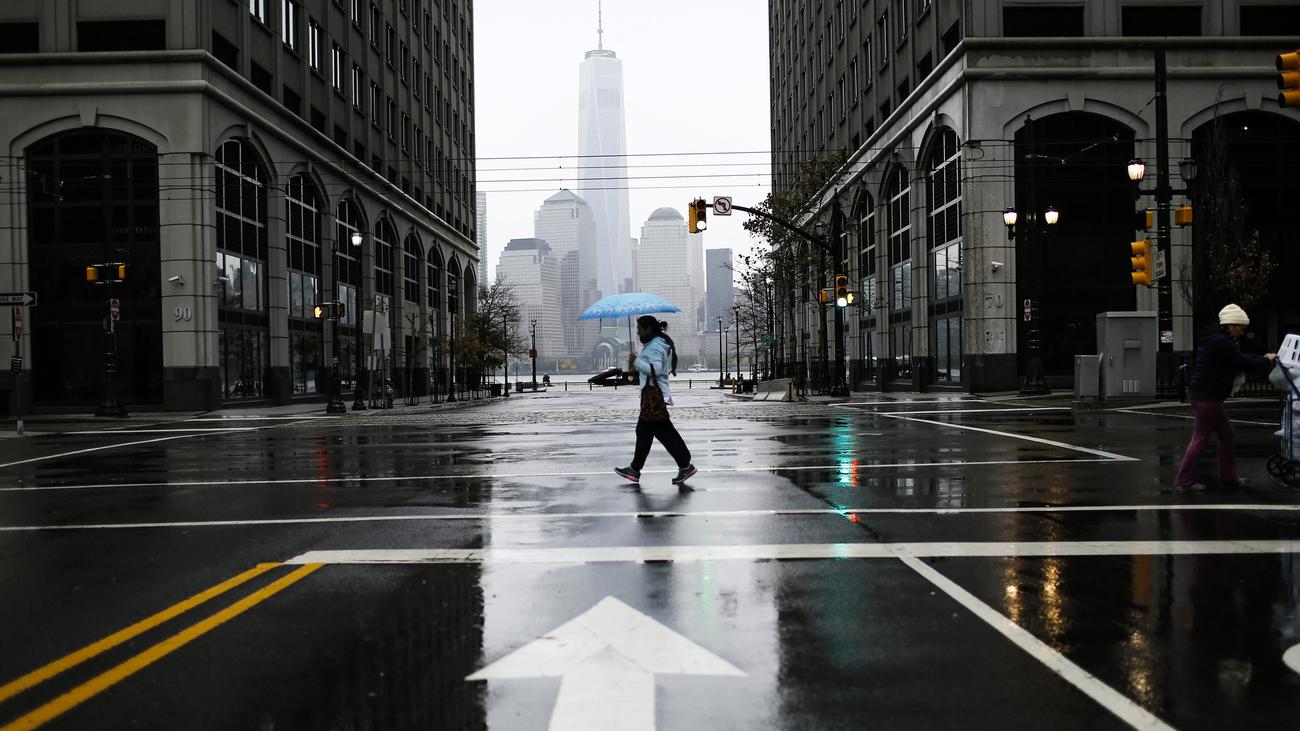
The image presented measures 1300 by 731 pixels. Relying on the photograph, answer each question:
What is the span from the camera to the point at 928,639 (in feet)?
15.3

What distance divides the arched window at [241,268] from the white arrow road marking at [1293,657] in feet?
112

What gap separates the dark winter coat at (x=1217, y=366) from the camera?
907 cm

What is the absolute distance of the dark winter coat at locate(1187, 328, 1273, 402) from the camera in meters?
9.07

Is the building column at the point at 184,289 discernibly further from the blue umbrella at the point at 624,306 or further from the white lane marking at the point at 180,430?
the blue umbrella at the point at 624,306

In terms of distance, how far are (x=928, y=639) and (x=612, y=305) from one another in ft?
238

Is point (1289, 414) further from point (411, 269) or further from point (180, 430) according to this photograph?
point (411, 269)

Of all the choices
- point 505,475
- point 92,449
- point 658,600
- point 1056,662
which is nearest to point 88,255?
point 92,449

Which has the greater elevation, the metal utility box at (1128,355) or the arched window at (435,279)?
the arched window at (435,279)

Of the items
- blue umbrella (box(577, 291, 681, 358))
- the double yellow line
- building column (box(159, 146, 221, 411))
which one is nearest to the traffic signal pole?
the double yellow line

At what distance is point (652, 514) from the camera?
858 cm

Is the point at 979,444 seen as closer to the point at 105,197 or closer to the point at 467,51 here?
the point at 105,197

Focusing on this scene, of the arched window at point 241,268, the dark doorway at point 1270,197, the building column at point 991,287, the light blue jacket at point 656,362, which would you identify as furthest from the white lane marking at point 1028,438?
the arched window at point 241,268

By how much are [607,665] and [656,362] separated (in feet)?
21.8

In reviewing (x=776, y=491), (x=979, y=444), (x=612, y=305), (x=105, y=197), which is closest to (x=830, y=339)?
(x=612, y=305)
